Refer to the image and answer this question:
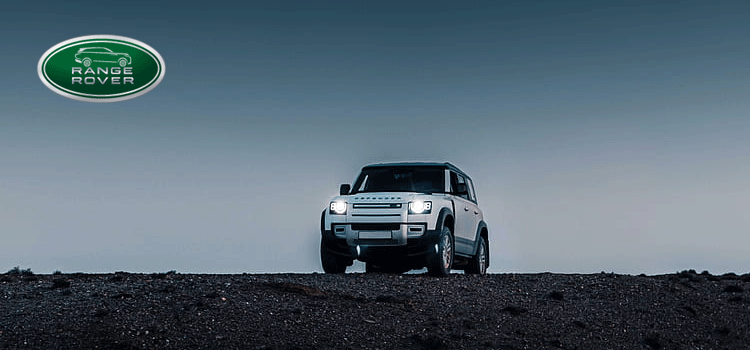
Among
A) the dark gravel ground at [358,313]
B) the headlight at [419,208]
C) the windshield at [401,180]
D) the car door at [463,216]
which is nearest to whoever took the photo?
the dark gravel ground at [358,313]

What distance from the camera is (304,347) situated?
41.6 feet

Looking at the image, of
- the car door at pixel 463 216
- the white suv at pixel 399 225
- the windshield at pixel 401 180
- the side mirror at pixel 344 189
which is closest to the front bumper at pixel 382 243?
the white suv at pixel 399 225

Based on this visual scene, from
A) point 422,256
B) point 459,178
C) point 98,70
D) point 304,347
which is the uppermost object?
point 98,70

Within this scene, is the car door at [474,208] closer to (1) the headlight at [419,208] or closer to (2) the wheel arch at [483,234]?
(2) the wheel arch at [483,234]

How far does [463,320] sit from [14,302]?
7.60m

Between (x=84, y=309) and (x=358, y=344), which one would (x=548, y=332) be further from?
(x=84, y=309)

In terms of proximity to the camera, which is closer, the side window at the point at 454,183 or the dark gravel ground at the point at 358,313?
the dark gravel ground at the point at 358,313

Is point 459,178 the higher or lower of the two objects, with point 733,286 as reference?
higher

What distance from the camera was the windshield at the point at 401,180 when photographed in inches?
755

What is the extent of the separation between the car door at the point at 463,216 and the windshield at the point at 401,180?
475 millimetres

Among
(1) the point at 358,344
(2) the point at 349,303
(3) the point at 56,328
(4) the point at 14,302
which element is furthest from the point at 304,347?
(4) the point at 14,302

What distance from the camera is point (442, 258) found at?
17.6 metres

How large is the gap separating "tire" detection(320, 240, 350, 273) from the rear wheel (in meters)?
3.66

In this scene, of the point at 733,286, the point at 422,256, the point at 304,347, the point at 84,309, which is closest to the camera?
the point at 304,347
